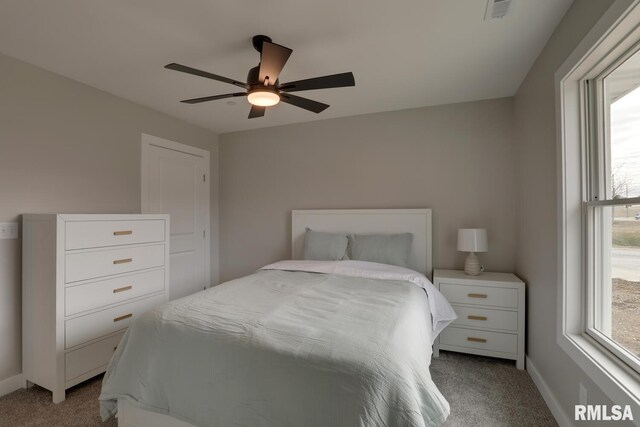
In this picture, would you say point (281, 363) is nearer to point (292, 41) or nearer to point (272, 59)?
point (272, 59)

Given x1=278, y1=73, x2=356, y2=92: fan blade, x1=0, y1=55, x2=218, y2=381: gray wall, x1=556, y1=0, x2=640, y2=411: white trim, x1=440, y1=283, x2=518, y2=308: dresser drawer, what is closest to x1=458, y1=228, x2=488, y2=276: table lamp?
x1=440, y1=283, x2=518, y2=308: dresser drawer

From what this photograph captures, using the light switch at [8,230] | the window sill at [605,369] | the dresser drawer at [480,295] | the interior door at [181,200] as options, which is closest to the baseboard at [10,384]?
the light switch at [8,230]

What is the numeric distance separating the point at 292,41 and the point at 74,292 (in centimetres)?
222

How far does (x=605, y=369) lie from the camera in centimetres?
124

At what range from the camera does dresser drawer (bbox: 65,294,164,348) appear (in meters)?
2.00

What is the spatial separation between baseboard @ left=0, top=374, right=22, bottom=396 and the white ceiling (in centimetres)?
226

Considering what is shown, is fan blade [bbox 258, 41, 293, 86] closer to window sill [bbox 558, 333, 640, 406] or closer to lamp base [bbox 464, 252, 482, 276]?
window sill [bbox 558, 333, 640, 406]

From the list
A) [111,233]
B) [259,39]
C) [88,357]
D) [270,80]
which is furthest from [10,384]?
[259,39]

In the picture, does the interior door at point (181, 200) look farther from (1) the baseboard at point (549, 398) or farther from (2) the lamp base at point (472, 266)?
(1) the baseboard at point (549, 398)

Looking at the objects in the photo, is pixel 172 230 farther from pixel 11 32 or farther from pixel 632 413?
pixel 632 413

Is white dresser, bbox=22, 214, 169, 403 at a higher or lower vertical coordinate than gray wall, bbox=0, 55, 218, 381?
lower

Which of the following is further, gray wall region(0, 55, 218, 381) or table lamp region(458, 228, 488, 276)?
table lamp region(458, 228, 488, 276)

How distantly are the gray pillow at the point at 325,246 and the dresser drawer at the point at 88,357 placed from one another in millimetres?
1740

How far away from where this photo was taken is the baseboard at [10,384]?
6.61 ft
